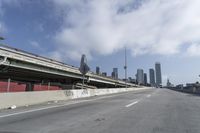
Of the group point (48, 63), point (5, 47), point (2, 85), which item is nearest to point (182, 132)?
point (2, 85)

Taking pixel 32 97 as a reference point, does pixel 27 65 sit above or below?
above

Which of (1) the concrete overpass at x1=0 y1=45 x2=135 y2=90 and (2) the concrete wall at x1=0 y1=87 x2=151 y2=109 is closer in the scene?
(2) the concrete wall at x1=0 y1=87 x2=151 y2=109

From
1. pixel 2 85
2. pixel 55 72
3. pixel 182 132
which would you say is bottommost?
pixel 182 132

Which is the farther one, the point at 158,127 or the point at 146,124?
the point at 146,124

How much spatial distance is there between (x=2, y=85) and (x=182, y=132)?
58.0 ft

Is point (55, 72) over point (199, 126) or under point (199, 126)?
over

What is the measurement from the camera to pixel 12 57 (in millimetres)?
29844

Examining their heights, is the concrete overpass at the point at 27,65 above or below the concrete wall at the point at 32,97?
above

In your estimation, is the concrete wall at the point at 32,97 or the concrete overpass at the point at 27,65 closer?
the concrete wall at the point at 32,97

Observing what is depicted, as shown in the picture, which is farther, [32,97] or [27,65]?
[27,65]

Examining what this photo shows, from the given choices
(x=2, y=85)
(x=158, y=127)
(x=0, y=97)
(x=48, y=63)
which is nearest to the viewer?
(x=158, y=127)

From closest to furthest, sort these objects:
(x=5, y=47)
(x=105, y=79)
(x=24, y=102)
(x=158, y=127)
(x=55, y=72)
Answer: (x=158, y=127) → (x=24, y=102) → (x=5, y=47) → (x=55, y=72) → (x=105, y=79)

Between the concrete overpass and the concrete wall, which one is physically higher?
the concrete overpass

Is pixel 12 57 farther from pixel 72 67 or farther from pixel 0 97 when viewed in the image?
pixel 72 67
